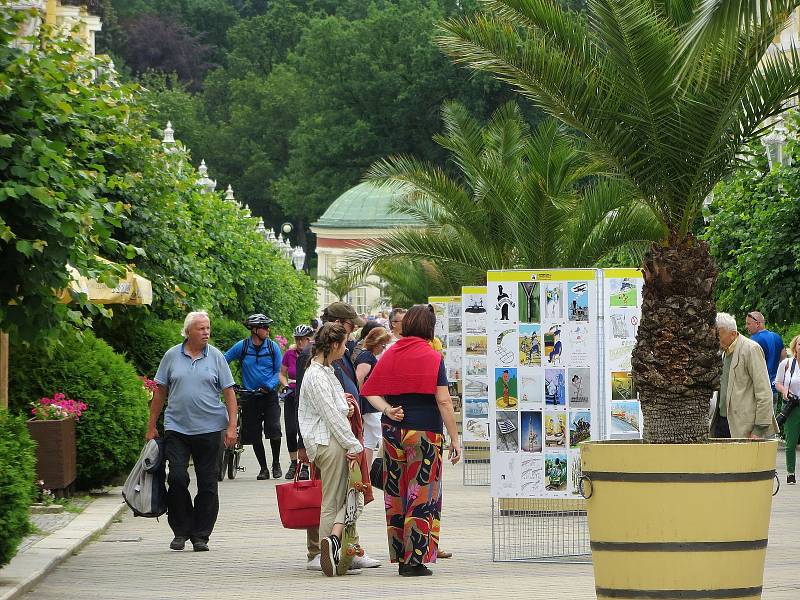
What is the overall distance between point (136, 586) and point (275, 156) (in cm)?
8074

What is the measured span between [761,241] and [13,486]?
576 inches

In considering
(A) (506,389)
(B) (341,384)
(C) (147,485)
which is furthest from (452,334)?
(B) (341,384)

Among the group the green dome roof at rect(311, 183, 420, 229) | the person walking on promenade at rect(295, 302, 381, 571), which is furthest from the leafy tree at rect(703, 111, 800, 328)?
the green dome roof at rect(311, 183, 420, 229)

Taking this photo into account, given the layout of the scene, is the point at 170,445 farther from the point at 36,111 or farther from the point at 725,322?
the point at 725,322

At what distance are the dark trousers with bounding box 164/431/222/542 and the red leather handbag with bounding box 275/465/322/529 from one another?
1321 mm

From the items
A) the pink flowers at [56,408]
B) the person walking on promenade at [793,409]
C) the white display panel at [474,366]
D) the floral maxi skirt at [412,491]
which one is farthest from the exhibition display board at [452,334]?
the floral maxi skirt at [412,491]

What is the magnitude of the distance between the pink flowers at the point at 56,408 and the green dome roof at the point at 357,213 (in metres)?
61.8

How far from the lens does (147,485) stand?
41.3 feet

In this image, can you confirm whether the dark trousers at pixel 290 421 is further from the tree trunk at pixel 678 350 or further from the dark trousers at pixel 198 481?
the tree trunk at pixel 678 350

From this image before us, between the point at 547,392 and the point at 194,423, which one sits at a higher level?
the point at 547,392

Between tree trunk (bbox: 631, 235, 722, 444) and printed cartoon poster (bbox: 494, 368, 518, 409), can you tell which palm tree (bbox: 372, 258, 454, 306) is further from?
tree trunk (bbox: 631, 235, 722, 444)

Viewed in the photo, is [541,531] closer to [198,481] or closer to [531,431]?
[531,431]

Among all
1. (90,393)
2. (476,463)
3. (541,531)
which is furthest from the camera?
(476,463)

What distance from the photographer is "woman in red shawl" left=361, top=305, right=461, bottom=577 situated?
11.4 m
